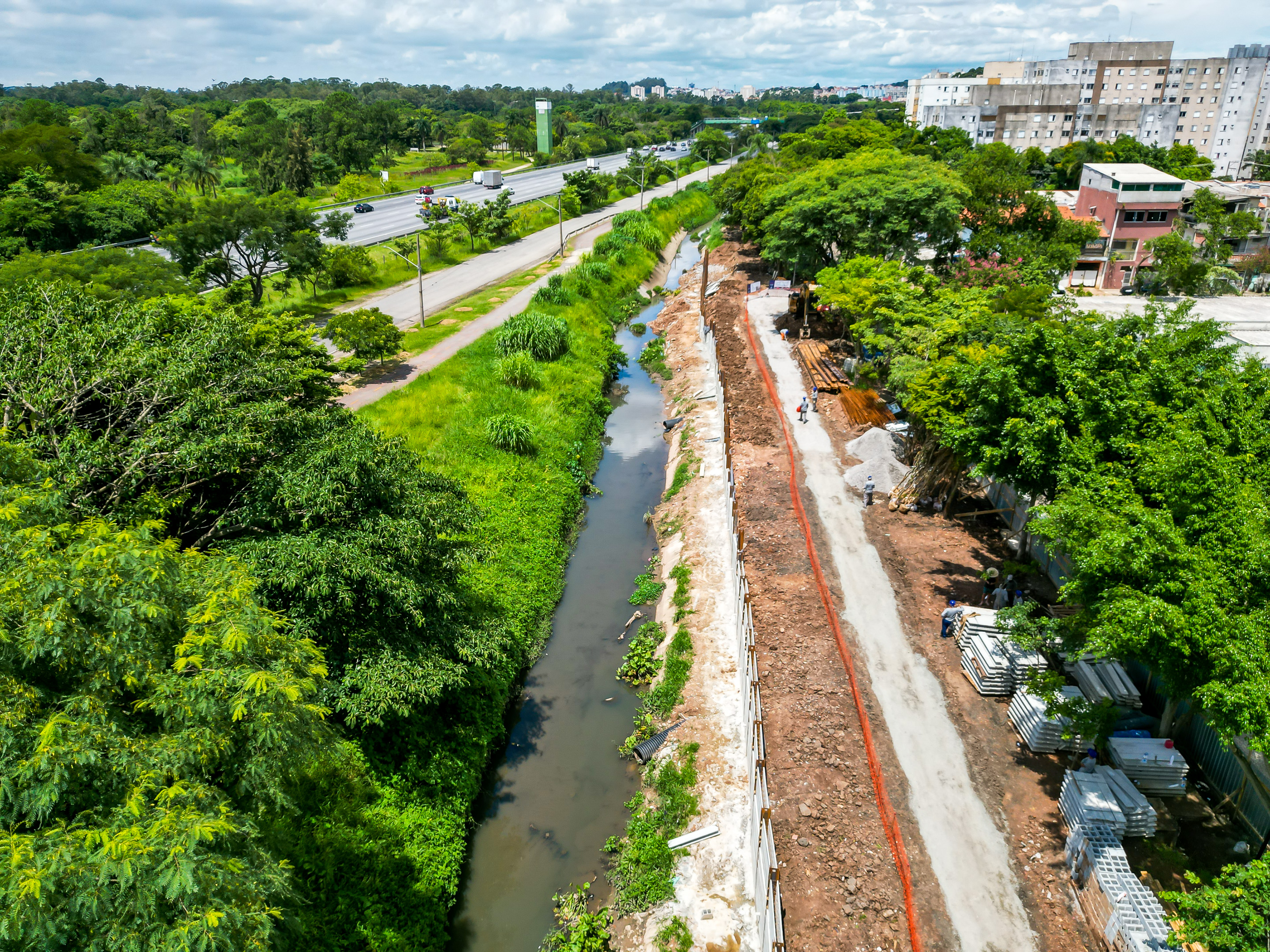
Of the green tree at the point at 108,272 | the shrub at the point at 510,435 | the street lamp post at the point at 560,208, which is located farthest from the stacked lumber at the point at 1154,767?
the street lamp post at the point at 560,208

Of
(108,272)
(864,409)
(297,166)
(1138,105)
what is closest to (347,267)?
(108,272)

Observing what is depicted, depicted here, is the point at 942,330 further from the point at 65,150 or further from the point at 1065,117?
the point at 1065,117

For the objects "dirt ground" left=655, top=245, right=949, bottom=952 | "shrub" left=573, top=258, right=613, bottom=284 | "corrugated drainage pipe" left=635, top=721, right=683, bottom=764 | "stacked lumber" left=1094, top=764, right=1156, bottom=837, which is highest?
"shrub" left=573, top=258, right=613, bottom=284

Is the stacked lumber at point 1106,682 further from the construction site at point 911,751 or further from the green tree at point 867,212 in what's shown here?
the green tree at point 867,212

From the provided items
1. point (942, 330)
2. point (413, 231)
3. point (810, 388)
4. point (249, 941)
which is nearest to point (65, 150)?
point (413, 231)

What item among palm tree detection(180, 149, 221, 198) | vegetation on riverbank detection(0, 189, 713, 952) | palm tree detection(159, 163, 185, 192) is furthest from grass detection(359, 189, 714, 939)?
palm tree detection(159, 163, 185, 192)

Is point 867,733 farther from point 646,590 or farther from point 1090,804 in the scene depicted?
point 646,590

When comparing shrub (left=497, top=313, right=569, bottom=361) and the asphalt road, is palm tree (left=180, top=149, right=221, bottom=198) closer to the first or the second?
the asphalt road
